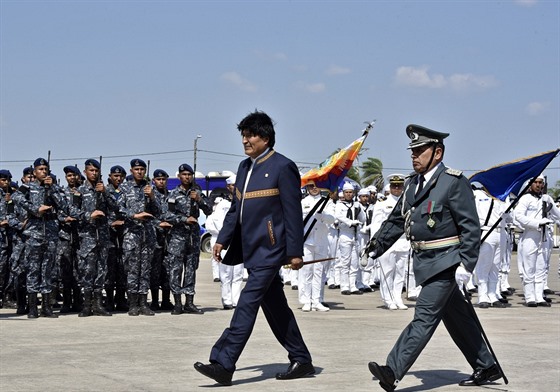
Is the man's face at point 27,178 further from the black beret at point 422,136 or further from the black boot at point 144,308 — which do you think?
the black beret at point 422,136

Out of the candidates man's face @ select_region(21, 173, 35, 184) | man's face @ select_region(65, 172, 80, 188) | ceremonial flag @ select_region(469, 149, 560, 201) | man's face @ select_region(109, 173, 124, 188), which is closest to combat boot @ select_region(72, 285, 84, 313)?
man's face @ select_region(65, 172, 80, 188)

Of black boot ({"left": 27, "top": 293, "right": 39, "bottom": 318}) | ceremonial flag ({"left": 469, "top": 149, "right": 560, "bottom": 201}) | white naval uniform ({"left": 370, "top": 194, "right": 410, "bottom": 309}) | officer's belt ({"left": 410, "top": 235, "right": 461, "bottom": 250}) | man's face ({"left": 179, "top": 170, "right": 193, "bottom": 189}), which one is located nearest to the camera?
officer's belt ({"left": 410, "top": 235, "right": 461, "bottom": 250})

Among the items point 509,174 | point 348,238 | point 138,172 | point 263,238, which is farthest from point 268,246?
point 348,238

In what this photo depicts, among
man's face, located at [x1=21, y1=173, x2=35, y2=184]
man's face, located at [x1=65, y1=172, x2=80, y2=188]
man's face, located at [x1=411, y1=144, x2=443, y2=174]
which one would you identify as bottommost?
man's face, located at [x1=411, y1=144, x2=443, y2=174]

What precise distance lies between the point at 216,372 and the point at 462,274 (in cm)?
208

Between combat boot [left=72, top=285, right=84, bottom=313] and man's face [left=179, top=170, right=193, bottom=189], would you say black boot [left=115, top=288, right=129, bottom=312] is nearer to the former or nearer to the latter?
combat boot [left=72, top=285, right=84, bottom=313]

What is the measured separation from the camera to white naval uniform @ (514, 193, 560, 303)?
16781mm

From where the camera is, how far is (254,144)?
870cm

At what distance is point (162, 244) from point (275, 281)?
6829mm

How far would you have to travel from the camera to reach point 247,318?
828 cm

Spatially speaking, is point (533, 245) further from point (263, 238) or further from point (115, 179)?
point (263, 238)

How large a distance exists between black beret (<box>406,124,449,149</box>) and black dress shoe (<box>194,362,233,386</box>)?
2.35 m

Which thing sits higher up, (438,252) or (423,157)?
(423,157)

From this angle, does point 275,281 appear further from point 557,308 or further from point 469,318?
point 557,308
